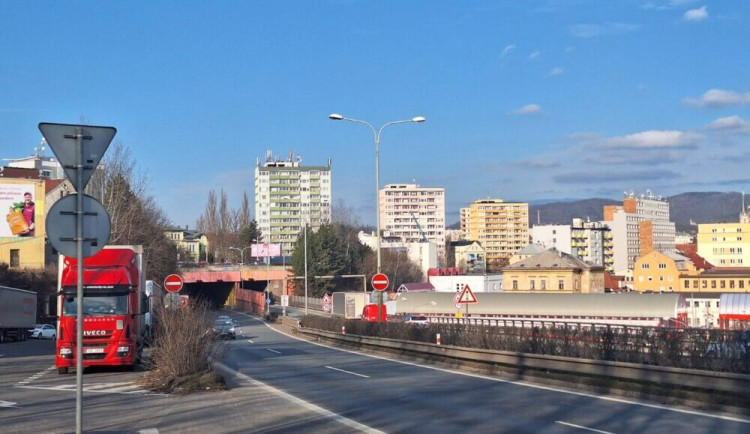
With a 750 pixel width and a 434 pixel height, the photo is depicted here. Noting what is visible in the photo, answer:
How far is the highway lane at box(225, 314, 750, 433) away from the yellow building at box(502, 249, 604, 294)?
80377mm

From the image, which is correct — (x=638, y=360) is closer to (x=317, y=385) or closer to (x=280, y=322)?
(x=317, y=385)

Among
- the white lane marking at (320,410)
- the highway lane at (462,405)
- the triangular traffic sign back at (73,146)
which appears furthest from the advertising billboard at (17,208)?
the triangular traffic sign back at (73,146)

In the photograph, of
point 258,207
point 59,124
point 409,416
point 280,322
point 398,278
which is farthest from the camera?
point 258,207

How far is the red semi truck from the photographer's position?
22422 mm

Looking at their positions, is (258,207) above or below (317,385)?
above

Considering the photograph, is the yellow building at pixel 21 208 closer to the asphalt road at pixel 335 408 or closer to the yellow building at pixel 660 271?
the asphalt road at pixel 335 408

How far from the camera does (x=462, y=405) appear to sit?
15.9 meters

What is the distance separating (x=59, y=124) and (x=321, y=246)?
102m

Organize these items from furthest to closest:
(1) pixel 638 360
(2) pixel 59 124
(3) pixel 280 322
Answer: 1. (3) pixel 280 322
2. (1) pixel 638 360
3. (2) pixel 59 124

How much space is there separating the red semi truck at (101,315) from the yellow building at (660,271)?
95.8m

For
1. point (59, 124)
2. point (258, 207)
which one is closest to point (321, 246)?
point (258, 207)

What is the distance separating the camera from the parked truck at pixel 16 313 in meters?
50.6

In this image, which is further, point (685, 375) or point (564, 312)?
point (564, 312)

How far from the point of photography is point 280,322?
241 ft
